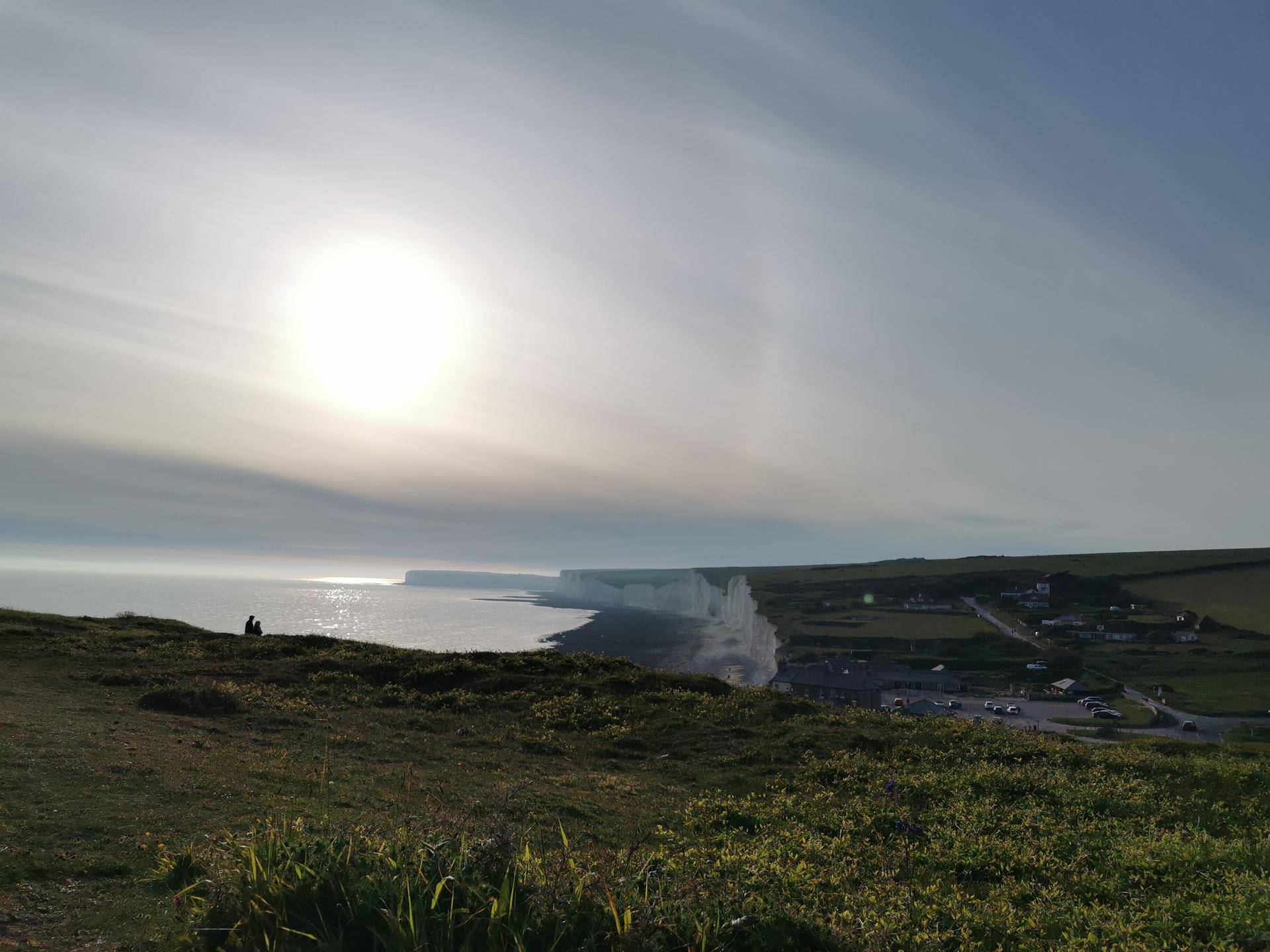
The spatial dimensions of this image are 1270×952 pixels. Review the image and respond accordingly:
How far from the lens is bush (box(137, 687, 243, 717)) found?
18.6 meters

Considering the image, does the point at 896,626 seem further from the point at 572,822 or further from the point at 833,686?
the point at 572,822

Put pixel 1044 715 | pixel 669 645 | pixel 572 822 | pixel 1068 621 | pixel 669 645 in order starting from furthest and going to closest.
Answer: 1. pixel 669 645
2. pixel 669 645
3. pixel 1068 621
4. pixel 1044 715
5. pixel 572 822

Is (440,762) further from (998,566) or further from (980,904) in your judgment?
(998,566)

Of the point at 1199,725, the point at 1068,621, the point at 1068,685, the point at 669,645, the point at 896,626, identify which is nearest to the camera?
the point at 1199,725

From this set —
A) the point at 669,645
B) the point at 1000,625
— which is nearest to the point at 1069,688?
the point at 1000,625

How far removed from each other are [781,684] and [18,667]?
59826mm

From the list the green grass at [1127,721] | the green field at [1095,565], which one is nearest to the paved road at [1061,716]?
the green grass at [1127,721]

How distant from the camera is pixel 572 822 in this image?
453 inches

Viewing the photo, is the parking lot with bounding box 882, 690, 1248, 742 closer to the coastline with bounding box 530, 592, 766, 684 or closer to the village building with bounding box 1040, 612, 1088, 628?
the coastline with bounding box 530, 592, 766, 684

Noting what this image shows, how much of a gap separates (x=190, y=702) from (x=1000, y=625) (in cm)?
13119

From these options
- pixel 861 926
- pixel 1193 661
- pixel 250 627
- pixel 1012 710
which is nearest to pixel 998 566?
pixel 1193 661

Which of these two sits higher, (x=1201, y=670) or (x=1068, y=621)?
(x=1068, y=621)

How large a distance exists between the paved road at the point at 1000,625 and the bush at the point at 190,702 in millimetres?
108202

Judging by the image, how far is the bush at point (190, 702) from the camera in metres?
18.6
